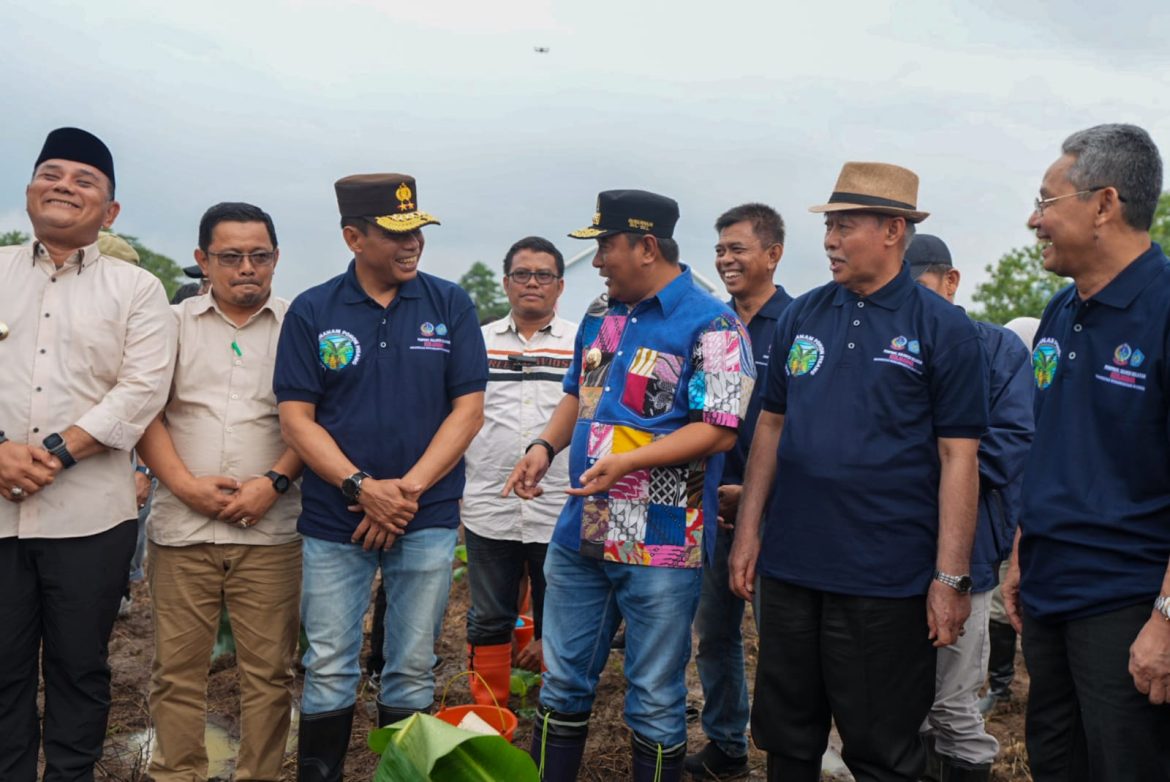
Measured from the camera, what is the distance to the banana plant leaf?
1843 mm

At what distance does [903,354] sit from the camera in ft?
9.90

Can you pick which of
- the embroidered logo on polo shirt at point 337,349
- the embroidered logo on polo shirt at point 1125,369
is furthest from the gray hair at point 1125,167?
the embroidered logo on polo shirt at point 337,349

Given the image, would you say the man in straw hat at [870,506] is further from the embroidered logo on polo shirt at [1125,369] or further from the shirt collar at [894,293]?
the embroidered logo on polo shirt at [1125,369]

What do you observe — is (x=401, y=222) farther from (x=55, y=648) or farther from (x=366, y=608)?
(x=55, y=648)

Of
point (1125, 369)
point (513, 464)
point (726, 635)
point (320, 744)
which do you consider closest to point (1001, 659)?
point (726, 635)

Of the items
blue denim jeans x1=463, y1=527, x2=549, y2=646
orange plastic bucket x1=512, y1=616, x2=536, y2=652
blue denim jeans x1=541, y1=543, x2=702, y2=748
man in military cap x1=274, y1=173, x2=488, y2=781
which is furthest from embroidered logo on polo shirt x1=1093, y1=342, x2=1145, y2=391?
orange plastic bucket x1=512, y1=616, x2=536, y2=652

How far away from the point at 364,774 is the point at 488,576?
1236 millimetres

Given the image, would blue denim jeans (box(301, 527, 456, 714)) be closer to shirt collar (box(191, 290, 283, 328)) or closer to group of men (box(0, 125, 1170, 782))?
group of men (box(0, 125, 1170, 782))

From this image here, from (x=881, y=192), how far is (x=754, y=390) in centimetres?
125

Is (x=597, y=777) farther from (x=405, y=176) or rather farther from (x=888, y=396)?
(x=405, y=176)

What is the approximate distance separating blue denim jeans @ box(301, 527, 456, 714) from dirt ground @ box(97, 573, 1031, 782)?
31.7 inches

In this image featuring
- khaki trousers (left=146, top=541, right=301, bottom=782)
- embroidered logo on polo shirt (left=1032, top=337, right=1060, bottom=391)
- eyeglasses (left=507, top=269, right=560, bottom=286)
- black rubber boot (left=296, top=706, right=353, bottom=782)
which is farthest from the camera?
eyeglasses (left=507, top=269, right=560, bottom=286)

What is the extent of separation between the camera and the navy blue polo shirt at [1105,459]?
250 cm

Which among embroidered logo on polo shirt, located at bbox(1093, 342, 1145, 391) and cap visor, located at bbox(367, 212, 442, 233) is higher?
cap visor, located at bbox(367, 212, 442, 233)
